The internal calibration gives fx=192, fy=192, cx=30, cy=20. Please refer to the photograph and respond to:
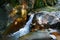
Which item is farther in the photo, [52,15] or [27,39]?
[52,15]

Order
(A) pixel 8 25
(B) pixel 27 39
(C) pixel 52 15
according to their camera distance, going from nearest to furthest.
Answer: (B) pixel 27 39
(A) pixel 8 25
(C) pixel 52 15

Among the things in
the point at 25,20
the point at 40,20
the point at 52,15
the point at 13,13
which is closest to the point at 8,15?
the point at 13,13

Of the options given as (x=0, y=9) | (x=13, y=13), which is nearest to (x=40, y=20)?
(x=13, y=13)

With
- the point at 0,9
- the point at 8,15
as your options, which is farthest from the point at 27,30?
the point at 0,9

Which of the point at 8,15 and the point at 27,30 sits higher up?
the point at 8,15

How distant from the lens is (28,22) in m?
8.61

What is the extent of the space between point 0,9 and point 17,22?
1265 mm

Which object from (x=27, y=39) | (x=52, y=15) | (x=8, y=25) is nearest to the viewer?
(x=27, y=39)

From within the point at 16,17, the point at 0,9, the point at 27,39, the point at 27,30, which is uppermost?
the point at 0,9

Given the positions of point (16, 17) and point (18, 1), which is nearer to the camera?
point (16, 17)

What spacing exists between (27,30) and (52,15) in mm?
1334

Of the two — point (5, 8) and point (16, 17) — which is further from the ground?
point (5, 8)

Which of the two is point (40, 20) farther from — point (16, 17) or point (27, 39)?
point (27, 39)

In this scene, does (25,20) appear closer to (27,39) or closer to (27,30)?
(27,30)
